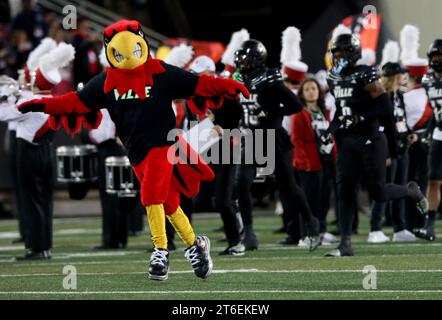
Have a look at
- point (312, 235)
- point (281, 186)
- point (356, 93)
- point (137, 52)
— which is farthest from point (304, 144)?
point (137, 52)

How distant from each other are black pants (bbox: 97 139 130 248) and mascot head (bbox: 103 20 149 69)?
3.47 metres

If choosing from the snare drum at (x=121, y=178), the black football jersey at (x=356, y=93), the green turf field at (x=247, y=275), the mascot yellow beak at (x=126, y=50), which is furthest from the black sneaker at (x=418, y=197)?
the mascot yellow beak at (x=126, y=50)

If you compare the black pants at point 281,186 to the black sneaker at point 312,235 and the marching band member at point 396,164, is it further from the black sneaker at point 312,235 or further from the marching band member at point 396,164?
the marching band member at point 396,164

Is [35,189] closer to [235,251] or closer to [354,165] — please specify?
[235,251]

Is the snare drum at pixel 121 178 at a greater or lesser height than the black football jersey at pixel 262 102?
lesser

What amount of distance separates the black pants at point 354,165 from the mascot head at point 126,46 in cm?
214

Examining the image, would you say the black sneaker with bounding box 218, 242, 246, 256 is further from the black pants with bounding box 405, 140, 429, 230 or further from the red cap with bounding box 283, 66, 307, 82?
the red cap with bounding box 283, 66, 307, 82

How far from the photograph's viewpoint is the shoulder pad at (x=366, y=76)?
1143cm

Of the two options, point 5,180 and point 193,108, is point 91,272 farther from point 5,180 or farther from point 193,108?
point 5,180

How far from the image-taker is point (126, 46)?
1015cm

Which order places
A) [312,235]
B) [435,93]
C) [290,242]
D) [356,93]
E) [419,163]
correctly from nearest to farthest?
1. [356,93]
2. [312,235]
3. [435,93]
4. [290,242]
5. [419,163]

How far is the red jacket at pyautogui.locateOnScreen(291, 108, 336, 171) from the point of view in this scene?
1377 centimetres

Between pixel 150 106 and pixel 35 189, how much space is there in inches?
118

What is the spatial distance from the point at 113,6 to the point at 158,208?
1338cm
